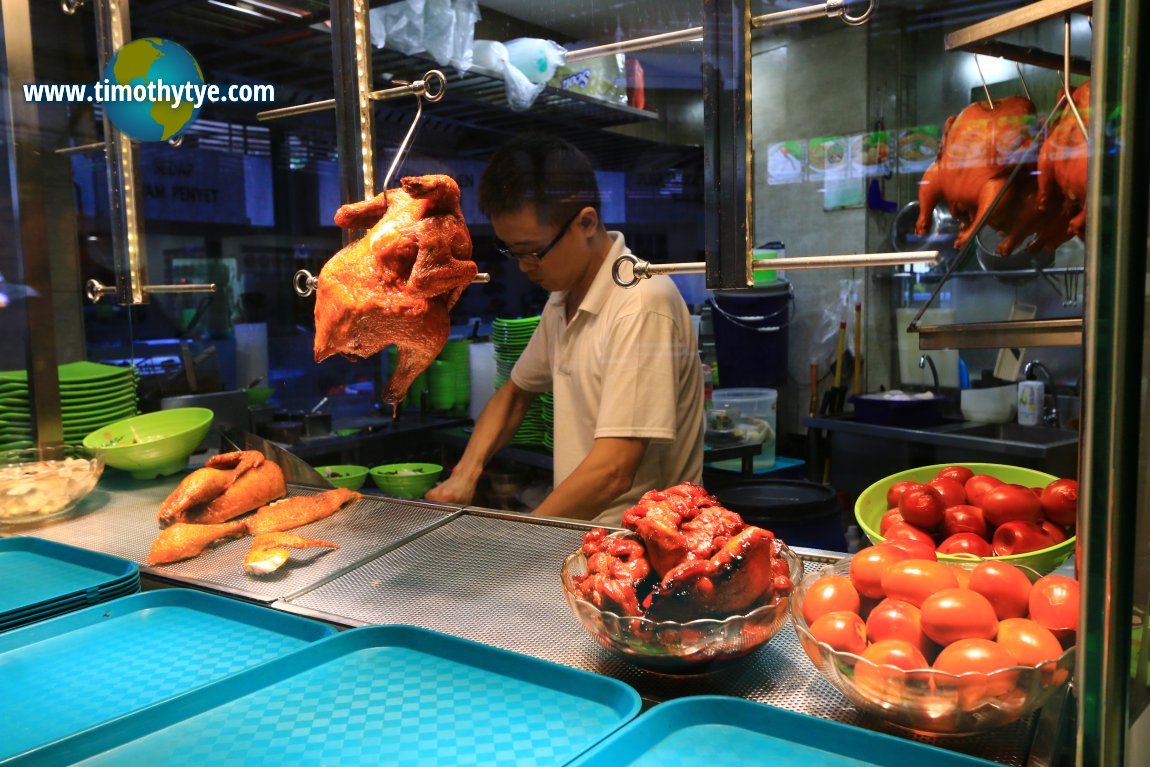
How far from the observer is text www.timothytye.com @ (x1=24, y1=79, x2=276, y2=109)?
82.6 inches

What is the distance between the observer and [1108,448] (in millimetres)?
549

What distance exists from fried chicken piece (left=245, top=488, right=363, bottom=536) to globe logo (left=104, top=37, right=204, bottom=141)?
1027 millimetres

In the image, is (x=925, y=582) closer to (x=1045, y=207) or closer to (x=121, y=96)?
(x=1045, y=207)

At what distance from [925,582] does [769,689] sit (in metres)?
0.22

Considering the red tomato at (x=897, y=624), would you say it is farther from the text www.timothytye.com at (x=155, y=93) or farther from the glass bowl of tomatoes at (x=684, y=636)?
the text www.timothytye.com at (x=155, y=93)

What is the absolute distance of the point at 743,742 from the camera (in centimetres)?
88

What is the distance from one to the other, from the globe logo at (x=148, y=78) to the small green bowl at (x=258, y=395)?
1269mm

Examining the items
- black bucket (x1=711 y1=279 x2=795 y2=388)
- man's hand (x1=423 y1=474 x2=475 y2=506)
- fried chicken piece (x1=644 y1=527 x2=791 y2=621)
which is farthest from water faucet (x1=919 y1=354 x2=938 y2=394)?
fried chicken piece (x1=644 y1=527 x2=791 y2=621)

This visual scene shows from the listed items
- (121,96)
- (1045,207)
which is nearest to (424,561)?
(1045,207)

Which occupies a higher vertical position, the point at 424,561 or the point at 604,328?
the point at 604,328

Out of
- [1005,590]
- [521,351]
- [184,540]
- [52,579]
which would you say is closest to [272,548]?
[184,540]

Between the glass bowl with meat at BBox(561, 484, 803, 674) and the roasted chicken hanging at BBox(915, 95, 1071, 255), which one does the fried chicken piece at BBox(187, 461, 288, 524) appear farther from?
the roasted chicken hanging at BBox(915, 95, 1071, 255)

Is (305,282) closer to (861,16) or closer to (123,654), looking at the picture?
(123,654)

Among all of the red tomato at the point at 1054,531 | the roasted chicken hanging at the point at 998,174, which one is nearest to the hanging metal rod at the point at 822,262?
A: the roasted chicken hanging at the point at 998,174
